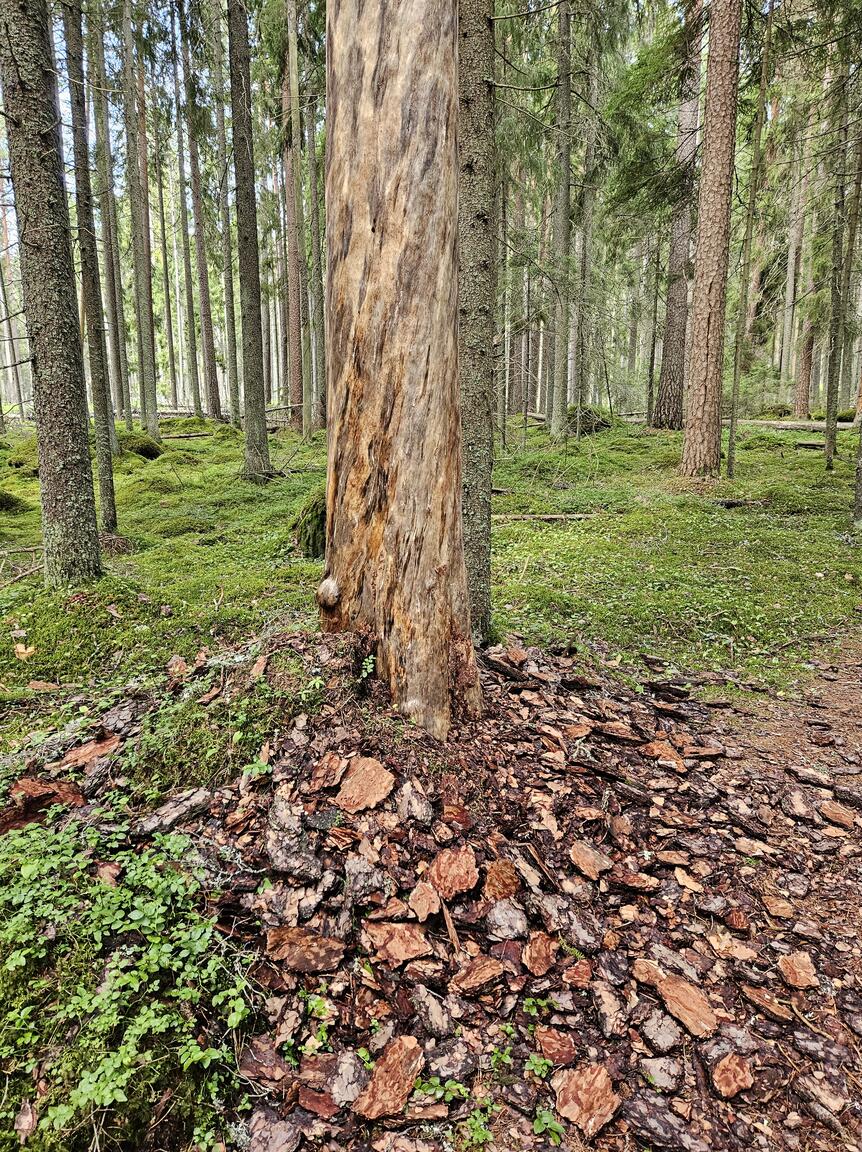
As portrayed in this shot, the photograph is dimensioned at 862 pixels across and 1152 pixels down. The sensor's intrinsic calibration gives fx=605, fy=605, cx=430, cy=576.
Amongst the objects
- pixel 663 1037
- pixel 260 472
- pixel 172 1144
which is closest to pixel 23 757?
pixel 172 1144

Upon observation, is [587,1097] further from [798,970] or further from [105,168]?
[105,168]

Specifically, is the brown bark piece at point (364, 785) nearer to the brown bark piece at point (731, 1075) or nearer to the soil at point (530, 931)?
the soil at point (530, 931)

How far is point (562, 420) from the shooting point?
13.9 metres

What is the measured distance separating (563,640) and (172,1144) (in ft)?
12.1

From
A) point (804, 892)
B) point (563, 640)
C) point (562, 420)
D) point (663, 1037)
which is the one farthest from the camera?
point (562, 420)

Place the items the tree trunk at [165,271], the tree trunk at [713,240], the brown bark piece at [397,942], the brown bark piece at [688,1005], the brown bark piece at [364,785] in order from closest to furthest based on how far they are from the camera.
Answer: the brown bark piece at [688,1005]
the brown bark piece at [397,942]
the brown bark piece at [364,785]
the tree trunk at [713,240]
the tree trunk at [165,271]

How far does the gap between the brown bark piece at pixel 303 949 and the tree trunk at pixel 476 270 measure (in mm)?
2150

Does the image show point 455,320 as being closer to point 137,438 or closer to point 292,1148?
point 292,1148

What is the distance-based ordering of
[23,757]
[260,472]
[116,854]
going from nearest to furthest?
[116,854] → [23,757] → [260,472]

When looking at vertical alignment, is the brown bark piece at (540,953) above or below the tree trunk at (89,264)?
below

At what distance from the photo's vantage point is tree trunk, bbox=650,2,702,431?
11.3 m

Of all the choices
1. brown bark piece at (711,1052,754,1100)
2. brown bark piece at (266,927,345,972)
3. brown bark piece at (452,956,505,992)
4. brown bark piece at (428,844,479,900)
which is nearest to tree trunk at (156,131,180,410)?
brown bark piece at (428,844,479,900)

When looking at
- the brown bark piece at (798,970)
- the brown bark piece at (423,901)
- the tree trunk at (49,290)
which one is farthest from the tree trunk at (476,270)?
the tree trunk at (49,290)

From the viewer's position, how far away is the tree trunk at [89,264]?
670 centimetres
